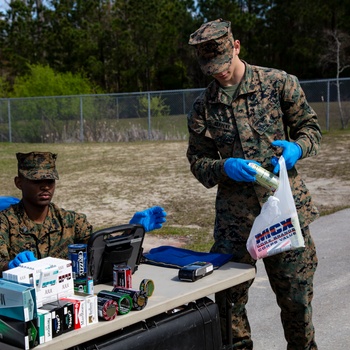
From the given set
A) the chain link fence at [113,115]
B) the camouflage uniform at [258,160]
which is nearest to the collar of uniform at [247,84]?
the camouflage uniform at [258,160]

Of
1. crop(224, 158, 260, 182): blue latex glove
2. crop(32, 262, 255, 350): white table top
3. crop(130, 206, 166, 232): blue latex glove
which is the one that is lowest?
crop(32, 262, 255, 350): white table top

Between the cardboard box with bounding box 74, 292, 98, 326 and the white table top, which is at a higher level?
the cardboard box with bounding box 74, 292, 98, 326

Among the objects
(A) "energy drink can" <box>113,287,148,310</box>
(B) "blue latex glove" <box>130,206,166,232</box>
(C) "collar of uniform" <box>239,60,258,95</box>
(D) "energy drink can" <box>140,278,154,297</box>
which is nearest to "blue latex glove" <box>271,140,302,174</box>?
(C) "collar of uniform" <box>239,60,258,95</box>

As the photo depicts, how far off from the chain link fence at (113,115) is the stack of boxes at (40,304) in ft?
61.0

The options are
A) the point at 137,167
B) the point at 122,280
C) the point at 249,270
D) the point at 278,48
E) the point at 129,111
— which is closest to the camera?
the point at 122,280

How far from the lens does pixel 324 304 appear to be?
17.0ft

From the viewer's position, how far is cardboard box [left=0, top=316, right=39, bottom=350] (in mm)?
2348

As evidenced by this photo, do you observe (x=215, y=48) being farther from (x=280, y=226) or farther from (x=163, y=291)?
(x=163, y=291)

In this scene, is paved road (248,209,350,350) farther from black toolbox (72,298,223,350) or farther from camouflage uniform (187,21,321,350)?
black toolbox (72,298,223,350)

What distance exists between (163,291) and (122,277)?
0.21 m

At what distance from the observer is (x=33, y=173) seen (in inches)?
138

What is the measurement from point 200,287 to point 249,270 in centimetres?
42

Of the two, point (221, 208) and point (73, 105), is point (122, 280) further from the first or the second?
point (73, 105)

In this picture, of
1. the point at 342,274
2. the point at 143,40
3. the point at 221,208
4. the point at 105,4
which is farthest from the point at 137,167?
the point at 105,4
